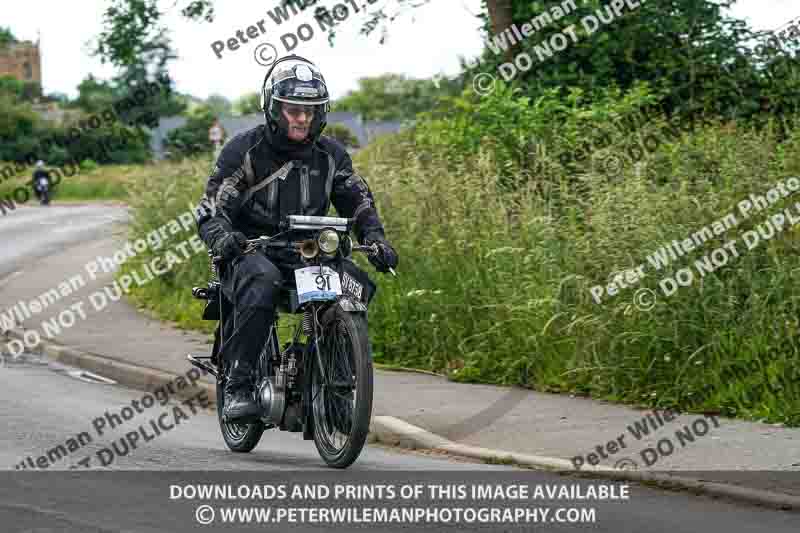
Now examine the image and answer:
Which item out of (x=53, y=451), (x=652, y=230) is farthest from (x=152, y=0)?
(x=53, y=451)

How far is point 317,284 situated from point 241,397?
948 mm

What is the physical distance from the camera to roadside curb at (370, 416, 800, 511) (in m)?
7.46

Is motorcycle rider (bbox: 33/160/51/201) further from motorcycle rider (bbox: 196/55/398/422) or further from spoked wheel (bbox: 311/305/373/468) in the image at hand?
spoked wheel (bbox: 311/305/373/468)

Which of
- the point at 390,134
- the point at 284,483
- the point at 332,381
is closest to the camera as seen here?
the point at 284,483

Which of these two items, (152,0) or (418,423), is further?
(152,0)

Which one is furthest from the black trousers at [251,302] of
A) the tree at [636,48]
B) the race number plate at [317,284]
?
the tree at [636,48]

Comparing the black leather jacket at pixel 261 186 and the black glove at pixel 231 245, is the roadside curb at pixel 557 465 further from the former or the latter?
the black glove at pixel 231 245

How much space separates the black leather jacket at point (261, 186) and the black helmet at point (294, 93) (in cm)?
14

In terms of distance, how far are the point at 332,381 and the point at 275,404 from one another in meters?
0.42

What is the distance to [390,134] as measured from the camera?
2414 centimetres

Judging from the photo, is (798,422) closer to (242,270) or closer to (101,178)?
(242,270)

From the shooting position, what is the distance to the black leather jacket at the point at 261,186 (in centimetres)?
862

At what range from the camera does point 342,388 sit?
27.0ft

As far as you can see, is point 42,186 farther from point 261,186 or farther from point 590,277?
point 261,186
